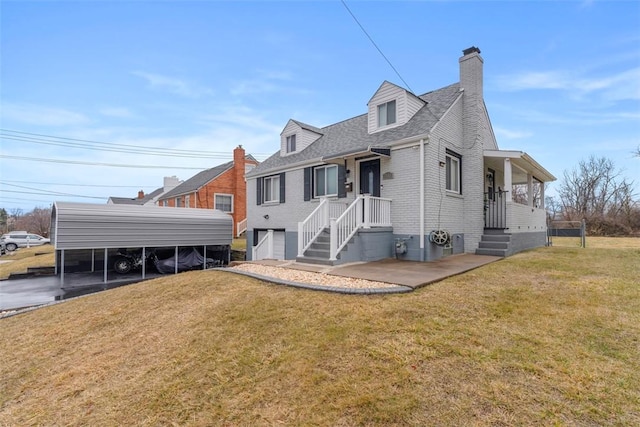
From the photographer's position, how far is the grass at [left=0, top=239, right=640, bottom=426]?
8.74 feet

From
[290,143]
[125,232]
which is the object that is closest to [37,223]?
[125,232]

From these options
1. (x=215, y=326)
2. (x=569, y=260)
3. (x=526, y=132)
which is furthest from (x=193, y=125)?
(x=526, y=132)

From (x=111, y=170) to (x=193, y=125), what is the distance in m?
25.0

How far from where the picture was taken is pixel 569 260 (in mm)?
8594

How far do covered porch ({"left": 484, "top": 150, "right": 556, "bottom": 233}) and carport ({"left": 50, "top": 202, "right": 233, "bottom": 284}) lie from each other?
44.7ft

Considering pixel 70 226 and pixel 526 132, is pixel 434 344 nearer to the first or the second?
pixel 70 226

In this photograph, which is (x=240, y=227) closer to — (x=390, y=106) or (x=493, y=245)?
(x=390, y=106)

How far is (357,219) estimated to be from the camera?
9.09 m

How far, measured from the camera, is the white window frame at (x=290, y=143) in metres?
15.5

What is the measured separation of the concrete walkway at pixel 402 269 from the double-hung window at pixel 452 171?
2.75m

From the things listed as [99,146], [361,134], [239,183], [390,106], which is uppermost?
[99,146]

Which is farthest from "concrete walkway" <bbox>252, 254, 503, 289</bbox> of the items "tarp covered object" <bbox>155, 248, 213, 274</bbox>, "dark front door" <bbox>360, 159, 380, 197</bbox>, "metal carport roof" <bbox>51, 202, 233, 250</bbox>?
"tarp covered object" <bbox>155, 248, 213, 274</bbox>

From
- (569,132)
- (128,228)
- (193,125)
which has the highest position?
(193,125)

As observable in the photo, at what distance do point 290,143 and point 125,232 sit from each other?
9160 mm
